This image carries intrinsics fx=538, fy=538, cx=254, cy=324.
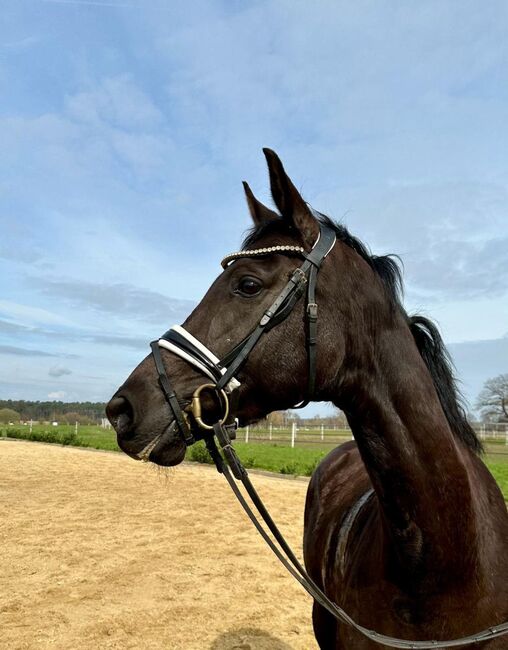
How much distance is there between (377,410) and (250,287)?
2.62 ft

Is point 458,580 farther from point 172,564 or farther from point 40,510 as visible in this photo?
point 40,510

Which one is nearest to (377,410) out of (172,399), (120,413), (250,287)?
(250,287)

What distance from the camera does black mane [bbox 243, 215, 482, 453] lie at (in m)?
2.63

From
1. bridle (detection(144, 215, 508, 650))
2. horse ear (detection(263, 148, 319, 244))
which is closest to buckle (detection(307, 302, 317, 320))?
bridle (detection(144, 215, 508, 650))

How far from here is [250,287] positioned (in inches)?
94.7

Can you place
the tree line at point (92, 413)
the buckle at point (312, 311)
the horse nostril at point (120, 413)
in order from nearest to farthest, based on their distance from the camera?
the horse nostril at point (120, 413), the buckle at point (312, 311), the tree line at point (92, 413)

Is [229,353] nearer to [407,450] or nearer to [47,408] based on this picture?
[407,450]

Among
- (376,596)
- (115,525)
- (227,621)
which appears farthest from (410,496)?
(115,525)

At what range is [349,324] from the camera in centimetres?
246

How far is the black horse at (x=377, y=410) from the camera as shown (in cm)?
230

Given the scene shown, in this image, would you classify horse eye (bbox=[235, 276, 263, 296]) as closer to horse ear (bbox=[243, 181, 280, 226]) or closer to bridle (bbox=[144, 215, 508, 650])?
bridle (bbox=[144, 215, 508, 650])

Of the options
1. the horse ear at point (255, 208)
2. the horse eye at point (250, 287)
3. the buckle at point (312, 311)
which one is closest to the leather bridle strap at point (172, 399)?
the horse eye at point (250, 287)

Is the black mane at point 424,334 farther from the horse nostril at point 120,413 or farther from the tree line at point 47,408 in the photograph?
the tree line at point 47,408

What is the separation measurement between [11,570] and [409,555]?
7.54m
